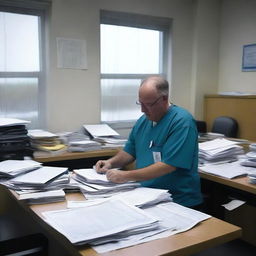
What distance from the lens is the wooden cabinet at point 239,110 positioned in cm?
366

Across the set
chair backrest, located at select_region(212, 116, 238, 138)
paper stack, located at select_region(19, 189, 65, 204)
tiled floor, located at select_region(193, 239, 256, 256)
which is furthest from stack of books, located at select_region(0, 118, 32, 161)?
chair backrest, located at select_region(212, 116, 238, 138)

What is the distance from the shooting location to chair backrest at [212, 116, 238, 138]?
3.70 meters

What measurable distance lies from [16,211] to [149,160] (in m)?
1.18

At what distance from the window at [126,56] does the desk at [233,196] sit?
1.71 metres

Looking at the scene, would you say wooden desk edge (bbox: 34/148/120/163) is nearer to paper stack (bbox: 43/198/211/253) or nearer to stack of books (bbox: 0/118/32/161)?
stack of books (bbox: 0/118/32/161)

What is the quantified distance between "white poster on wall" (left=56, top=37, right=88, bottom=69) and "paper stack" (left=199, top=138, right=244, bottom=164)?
62.7 inches

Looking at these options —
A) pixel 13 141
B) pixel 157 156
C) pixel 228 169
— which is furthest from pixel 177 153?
pixel 13 141

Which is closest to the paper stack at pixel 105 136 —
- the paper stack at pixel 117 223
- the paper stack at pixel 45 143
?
the paper stack at pixel 45 143

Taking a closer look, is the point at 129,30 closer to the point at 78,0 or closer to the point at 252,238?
the point at 78,0

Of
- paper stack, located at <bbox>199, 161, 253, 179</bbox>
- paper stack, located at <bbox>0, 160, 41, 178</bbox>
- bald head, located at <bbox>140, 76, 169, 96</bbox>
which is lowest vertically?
paper stack, located at <bbox>199, 161, 253, 179</bbox>

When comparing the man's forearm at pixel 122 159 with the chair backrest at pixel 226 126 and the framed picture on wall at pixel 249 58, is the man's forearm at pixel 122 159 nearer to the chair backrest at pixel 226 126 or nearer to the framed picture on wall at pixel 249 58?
the chair backrest at pixel 226 126

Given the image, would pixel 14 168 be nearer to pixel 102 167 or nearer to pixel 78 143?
pixel 102 167

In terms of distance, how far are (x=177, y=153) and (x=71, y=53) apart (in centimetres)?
200

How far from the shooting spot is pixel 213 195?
2.38 metres
